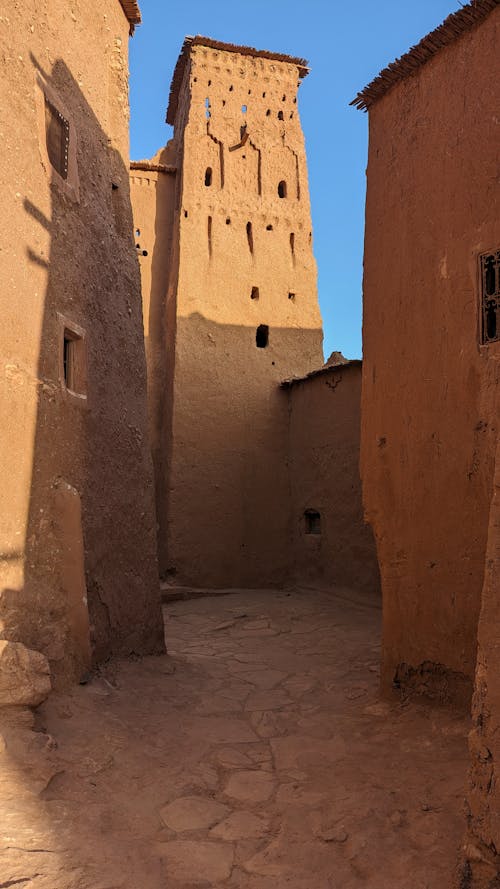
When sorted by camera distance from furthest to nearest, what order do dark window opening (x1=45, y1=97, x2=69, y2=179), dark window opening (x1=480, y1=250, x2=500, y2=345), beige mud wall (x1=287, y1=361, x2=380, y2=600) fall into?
beige mud wall (x1=287, y1=361, x2=380, y2=600) < dark window opening (x1=45, y1=97, x2=69, y2=179) < dark window opening (x1=480, y1=250, x2=500, y2=345)

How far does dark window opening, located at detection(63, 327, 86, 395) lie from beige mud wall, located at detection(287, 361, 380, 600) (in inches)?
255

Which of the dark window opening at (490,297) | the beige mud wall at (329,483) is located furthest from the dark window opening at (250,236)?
the dark window opening at (490,297)

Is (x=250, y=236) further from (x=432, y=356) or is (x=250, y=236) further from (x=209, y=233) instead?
(x=432, y=356)

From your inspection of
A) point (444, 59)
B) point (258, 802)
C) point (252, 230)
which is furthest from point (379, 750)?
Result: point (252, 230)

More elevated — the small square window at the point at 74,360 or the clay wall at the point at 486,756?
the small square window at the point at 74,360

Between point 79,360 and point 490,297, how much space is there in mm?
4145

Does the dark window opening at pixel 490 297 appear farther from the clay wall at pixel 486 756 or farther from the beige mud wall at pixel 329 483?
the beige mud wall at pixel 329 483

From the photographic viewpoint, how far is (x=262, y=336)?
15383 millimetres

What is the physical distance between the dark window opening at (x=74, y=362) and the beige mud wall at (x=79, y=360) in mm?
39

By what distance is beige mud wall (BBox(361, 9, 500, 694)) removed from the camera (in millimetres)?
5676

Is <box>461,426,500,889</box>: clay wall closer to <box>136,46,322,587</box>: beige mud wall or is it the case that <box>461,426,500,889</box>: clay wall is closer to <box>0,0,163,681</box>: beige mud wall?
<box>0,0,163,681</box>: beige mud wall

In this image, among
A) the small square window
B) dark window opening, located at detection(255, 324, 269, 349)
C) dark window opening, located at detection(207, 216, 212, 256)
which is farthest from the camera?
dark window opening, located at detection(255, 324, 269, 349)

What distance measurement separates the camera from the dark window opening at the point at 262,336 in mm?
15289

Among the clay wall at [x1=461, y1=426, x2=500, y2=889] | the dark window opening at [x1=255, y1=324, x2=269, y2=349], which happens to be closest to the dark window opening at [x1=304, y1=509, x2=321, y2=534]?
the dark window opening at [x1=255, y1=324, x2=269, y2=349]
